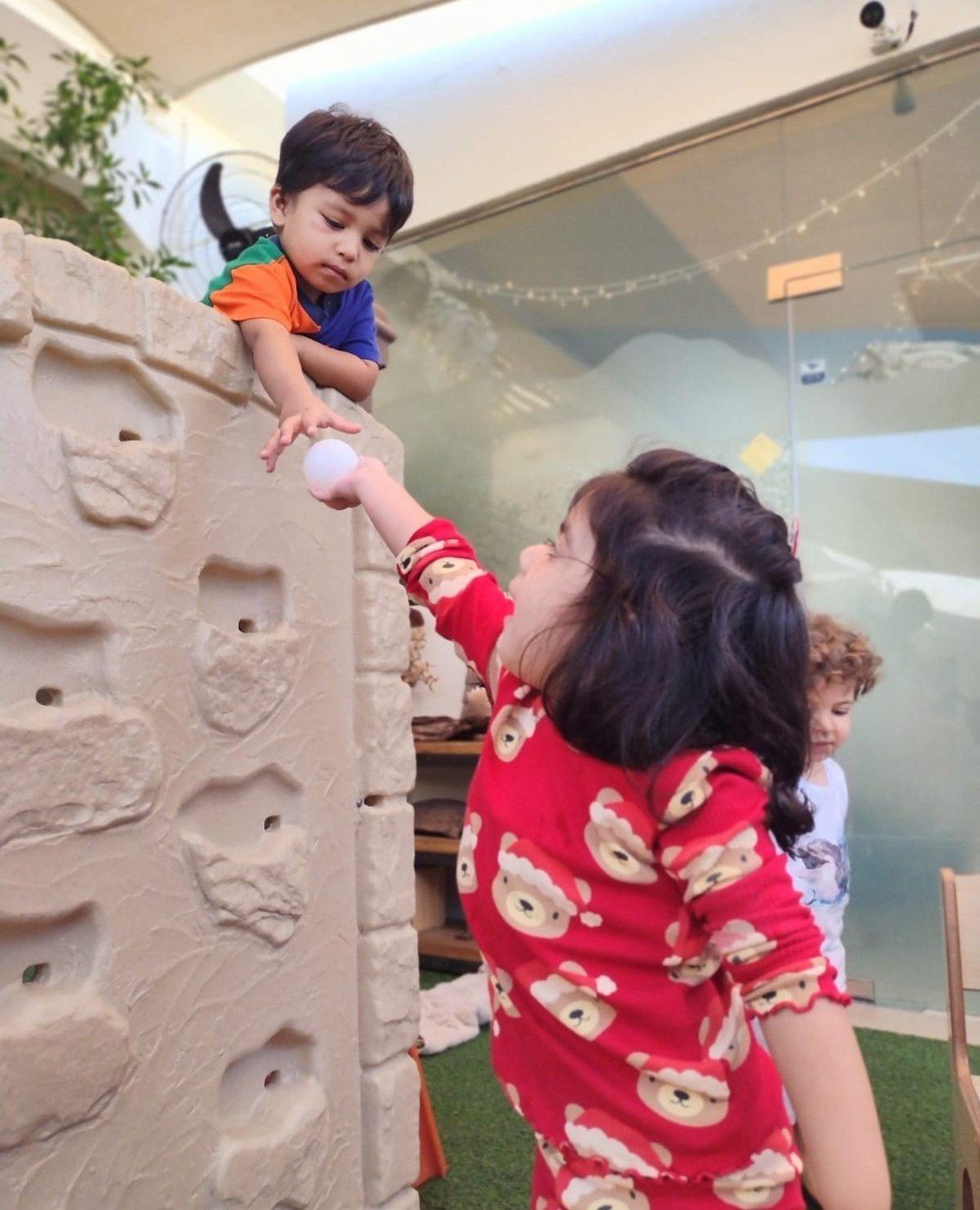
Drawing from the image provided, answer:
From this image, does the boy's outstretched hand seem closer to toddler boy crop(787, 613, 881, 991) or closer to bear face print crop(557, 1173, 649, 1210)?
bear face print crop(557, 1173, 649, 1210)

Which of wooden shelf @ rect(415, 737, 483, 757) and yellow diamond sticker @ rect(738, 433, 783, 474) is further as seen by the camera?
yellow diamond sticker @ rect(738, 433, 783, 474)

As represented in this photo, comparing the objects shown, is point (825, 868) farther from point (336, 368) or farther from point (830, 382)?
point (830, 382)

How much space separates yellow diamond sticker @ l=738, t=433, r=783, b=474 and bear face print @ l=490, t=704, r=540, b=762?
2.83 metres

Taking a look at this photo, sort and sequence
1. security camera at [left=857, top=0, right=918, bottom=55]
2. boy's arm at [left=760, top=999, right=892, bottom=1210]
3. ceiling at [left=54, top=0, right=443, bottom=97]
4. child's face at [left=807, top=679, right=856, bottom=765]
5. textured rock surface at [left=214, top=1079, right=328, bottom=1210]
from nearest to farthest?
boy's arm at [left=760, top=999, right=892, bottom=1210] → textured rock surface at [left=214, top=1079, right=328, bottom=1210] → child's face at [left=807, top=679, right=856, bottom=765] → security camera at [left=857, top=0, right=918, bottom=55] → ceiling at [left=54, top=0, right=443, bottom=97]

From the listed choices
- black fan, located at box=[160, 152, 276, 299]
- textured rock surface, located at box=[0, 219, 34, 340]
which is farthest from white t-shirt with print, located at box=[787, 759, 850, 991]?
black fan, located at box=[160, 152, 276, 299]

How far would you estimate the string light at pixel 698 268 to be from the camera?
329 cm

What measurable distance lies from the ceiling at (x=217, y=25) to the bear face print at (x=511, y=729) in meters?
3.62

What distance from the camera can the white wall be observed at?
343 centimetres

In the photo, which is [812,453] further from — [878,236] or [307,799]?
[307,799]

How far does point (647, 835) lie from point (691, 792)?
5 centimetres

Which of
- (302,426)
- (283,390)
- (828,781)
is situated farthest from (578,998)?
(828,781)

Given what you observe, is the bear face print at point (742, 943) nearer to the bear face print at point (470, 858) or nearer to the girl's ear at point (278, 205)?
the bear face print at point (470, 858)

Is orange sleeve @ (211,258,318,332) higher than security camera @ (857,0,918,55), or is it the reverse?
security camera @ (857,0,918,55)

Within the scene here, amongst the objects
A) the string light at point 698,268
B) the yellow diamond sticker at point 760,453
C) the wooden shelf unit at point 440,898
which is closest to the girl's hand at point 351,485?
the wooden shelf unit at point 440,898
